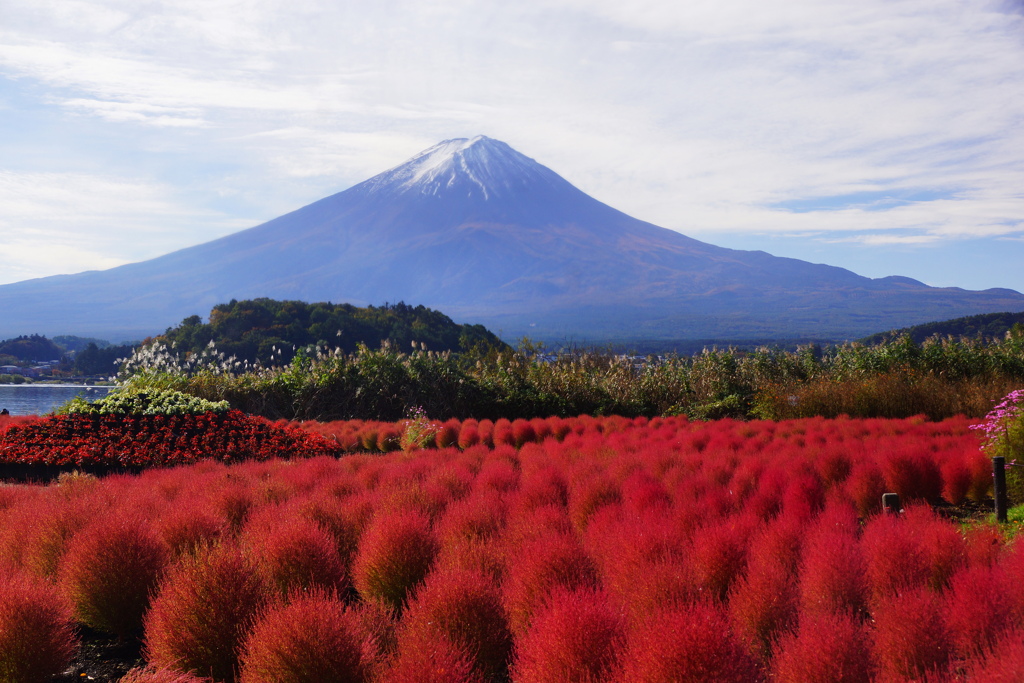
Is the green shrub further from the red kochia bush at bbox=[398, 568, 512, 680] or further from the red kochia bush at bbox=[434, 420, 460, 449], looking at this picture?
the red kochia bush at bbox=[398, 568, 512, 680]

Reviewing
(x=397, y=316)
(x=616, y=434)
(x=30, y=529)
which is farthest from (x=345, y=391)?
(x=397, y=316)

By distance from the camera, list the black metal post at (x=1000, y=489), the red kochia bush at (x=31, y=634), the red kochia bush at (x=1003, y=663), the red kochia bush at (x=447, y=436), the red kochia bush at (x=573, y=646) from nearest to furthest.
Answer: the red kochia bush at (x=1003, y=663) < the red kochia bush at (x=573, y=646) < the red kochia bush at (x=31, y=634) < the black metal post at (x=1000, y=489) < the red kochia bush at (x=447, y=436)

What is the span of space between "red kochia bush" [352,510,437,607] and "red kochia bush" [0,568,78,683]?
1.72 m

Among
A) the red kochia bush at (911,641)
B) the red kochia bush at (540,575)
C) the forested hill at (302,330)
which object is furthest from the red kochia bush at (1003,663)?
the forested hill at (302,330)

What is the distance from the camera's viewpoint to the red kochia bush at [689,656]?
2.99 meters

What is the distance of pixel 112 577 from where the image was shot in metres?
4.80

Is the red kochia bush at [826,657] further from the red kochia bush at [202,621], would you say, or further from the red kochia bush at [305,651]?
the red kochia bush at [202,621]

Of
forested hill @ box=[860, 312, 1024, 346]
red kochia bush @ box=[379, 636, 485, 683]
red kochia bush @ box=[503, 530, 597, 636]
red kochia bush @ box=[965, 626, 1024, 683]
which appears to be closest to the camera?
red kochia bush @ box=[965, 626, 1024, 683]

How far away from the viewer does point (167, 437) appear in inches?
495

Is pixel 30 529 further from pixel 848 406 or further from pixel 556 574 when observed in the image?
pixel 848 406

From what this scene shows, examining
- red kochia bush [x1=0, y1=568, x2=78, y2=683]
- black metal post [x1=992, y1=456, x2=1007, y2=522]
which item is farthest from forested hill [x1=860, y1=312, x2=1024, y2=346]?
red kochia bush [x1=0, y1=568, x2=78, y2=683]

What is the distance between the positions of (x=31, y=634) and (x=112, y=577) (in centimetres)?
92

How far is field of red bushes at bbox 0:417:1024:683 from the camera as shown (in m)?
3.35

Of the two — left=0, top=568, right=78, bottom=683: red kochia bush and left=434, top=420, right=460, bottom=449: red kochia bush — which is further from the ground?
left=0, top=568, right=78, bottom=683: red kochia bush
